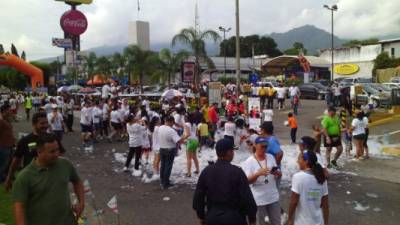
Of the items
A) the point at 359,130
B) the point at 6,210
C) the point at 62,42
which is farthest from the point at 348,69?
the point at 6,210

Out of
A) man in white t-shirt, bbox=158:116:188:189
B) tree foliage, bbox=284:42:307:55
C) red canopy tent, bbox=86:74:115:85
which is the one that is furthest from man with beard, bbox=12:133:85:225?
tree foliage, bbox=284:42:307:55

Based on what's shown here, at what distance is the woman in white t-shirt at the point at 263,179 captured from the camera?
553 cm

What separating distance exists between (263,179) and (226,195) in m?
1.55

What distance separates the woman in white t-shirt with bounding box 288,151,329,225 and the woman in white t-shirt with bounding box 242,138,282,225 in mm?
778

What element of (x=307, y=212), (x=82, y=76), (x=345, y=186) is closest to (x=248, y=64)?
(x=82, y=76)

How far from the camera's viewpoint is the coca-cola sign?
3572 cm

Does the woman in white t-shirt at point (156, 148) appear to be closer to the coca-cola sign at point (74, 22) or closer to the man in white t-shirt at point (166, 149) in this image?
the man in white t-shirt at point (166, 149)

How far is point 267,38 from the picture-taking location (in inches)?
4033

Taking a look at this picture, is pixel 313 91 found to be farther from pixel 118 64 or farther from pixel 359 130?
pixel 359 130

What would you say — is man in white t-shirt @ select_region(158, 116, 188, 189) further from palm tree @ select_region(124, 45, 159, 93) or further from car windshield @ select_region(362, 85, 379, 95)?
palm tree @ select_region(124, 45, 159, 93)

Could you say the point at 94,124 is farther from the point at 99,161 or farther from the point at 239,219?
the point at 239,219

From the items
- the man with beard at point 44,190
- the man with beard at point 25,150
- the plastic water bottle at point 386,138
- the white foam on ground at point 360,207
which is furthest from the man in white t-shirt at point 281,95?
the man with beard at point 44,190

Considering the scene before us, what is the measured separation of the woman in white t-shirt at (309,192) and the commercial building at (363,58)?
55.7m

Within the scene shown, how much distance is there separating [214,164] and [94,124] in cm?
1345
